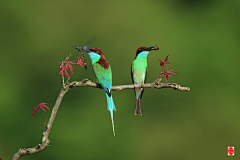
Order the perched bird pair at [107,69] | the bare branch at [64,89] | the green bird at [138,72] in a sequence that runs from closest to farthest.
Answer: the bare branch at [64,89]
the perched bird pair at [107,69]
the green bird at [138,72]

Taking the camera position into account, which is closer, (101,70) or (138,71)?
(101,70)

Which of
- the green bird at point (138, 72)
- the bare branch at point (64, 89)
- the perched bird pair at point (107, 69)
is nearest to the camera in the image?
the bare branch at point (64, 89)

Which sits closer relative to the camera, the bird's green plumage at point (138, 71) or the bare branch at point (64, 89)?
the bare branch at point (64, 89)

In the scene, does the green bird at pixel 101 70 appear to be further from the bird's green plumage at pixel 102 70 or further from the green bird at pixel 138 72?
the green bird at pixel 138 72

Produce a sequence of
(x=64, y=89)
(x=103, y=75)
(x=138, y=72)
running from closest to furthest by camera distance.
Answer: (x=64, y=89)
(x=103, y=75)
(x=138, y=72)

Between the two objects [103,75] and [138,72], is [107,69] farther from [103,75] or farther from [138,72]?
[138,72]

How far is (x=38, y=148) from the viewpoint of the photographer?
1.76 metres

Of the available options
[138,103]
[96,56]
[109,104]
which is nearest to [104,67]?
[96,56]

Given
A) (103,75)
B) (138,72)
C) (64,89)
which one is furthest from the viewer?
(138,72)

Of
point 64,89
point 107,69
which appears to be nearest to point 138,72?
point 107,69

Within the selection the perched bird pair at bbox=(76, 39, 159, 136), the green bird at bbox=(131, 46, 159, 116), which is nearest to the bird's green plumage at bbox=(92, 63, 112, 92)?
the perched bird pair at bbox=(76, 39, 159, 136)

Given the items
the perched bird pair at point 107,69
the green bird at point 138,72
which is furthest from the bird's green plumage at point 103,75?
the green bird at point 138,72

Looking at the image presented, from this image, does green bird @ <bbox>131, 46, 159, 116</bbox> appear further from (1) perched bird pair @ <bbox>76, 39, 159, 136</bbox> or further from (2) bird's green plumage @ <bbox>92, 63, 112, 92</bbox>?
(2) bird's green plumage @ <bbox>92, 63, 112, 92</bbox>

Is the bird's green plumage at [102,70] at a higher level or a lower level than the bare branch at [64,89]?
higher
